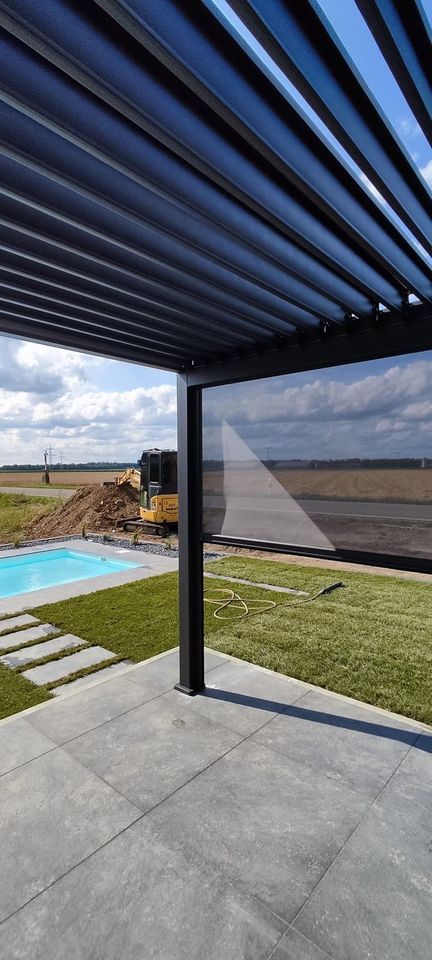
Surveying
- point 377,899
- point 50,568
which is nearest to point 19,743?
point 377,899

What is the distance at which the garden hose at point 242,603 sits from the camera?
6.46 metres

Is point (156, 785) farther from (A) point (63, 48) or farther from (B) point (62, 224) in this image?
(A) point (63, 48)

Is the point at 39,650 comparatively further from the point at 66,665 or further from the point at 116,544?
the point at 116,544

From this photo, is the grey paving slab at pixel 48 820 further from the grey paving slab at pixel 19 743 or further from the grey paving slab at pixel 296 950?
the grey paving slab at pixel 296 950

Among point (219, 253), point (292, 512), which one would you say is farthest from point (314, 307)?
point (292, 512)

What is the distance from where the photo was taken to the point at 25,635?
18.7 ft

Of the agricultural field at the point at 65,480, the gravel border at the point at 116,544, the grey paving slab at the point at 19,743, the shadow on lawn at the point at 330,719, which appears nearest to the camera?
the grey paving slab at the point at 19,743

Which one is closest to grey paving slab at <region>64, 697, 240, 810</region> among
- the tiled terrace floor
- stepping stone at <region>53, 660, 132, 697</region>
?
the tiled terrace floor

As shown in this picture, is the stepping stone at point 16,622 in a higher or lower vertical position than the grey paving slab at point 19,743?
lower

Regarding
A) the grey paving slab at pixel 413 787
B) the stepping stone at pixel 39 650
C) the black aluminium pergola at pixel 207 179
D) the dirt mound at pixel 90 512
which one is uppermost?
the black aluminium pergola at pixel 207 179

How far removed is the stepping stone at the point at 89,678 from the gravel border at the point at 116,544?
234 inches

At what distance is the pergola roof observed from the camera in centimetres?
128

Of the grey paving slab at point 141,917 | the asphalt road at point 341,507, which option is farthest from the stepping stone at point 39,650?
the grey paving slab at point 141,917

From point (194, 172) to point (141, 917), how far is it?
314 cm
